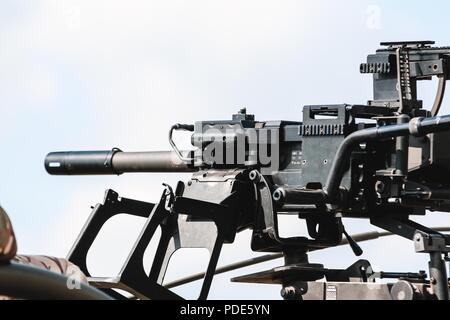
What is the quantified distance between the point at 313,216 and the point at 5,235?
6.30m

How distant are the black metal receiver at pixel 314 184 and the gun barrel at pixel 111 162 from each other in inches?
31.7

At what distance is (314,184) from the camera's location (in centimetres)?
955

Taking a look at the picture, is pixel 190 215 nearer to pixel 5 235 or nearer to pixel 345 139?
pixel 345 139

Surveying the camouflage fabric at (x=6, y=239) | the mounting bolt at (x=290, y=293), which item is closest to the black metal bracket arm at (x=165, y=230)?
the mounting bolt at (x=290, y=293)

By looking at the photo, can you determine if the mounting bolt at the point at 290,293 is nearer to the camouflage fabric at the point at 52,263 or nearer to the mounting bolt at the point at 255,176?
the mounting bolt at the point at 255,176

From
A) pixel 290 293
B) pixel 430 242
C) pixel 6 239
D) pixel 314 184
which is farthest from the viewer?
pixel 314 184

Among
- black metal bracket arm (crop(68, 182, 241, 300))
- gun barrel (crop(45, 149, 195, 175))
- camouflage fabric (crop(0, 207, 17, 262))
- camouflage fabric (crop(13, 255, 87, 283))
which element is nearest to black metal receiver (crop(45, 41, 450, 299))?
black metal bracket arm (crop(68, 182, 241, 300))

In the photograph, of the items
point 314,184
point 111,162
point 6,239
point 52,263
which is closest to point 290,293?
point 314,184

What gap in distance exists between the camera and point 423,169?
9.29 meters

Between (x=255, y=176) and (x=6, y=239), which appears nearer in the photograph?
(x=6, y=239)

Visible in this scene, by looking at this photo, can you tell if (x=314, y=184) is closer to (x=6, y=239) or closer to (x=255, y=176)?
(x=255, y=176)

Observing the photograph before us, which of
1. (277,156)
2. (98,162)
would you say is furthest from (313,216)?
(98,162)

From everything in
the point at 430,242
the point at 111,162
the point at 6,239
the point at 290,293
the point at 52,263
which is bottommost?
the point at 290,293

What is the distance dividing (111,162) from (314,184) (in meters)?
2.52
